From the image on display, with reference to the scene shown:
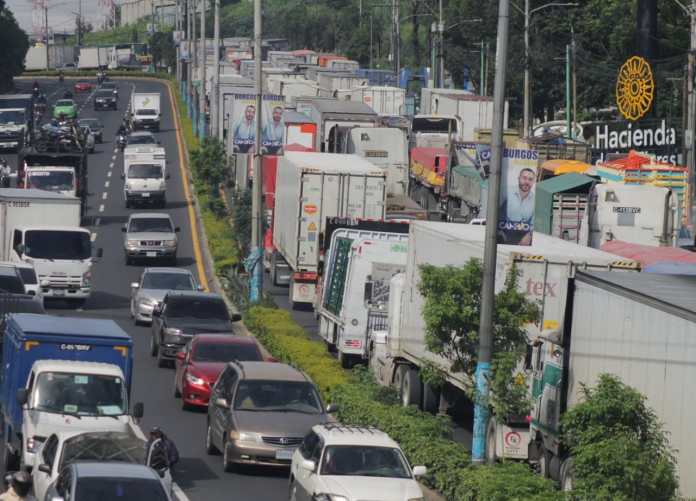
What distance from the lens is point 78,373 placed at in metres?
21.2

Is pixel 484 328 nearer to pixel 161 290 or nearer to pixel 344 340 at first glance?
pixel 344 340

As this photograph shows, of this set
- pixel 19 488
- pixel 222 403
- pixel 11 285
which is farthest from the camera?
pixel 11 285

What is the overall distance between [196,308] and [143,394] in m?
4.82

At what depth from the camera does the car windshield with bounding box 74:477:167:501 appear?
52.3ft

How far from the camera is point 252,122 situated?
69.9 metres

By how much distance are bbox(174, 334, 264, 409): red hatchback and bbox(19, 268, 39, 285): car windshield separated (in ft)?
31.3

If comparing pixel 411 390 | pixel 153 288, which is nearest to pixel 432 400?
pixel 411 390

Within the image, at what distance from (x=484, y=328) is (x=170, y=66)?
164m

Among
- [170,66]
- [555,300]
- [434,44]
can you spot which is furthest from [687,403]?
[170,66]

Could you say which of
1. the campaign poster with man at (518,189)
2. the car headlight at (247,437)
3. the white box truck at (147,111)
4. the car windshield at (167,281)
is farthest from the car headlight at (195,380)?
the white box truck at (147,111)

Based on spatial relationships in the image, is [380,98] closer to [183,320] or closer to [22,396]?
[183,320]

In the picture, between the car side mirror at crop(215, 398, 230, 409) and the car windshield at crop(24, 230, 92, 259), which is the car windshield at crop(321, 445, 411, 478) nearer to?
the car side mirror at crop(215, 398, 230, 409)

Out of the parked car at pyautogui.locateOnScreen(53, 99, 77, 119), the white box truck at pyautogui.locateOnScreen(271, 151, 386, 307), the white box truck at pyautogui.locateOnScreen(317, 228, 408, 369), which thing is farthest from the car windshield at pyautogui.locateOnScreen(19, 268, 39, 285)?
the parked car at pyautogui.locateOnScreen(53, 99, 77, 119)

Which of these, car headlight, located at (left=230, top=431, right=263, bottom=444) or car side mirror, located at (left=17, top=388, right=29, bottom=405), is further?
car headlight, located at (left=230, top=431, right=263, bottom=444)
